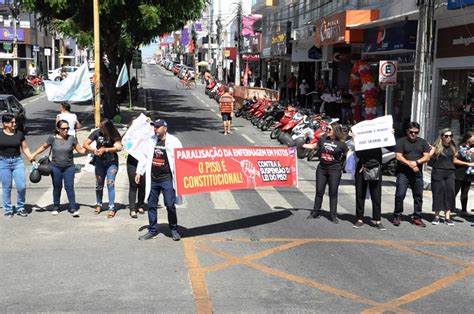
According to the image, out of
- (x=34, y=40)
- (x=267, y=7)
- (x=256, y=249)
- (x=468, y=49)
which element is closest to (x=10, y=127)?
(x=256, y=249)

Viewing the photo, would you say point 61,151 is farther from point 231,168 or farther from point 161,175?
point 231,168

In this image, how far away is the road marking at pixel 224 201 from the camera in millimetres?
10848

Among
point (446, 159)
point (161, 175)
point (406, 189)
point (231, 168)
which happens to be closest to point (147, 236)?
point (161, 175)

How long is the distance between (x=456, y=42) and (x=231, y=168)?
1060 centimetres

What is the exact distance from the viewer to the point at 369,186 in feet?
31.6

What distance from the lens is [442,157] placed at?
9930 millimetres

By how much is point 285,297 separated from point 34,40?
66416 mm

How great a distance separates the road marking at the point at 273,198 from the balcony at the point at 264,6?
3190cm

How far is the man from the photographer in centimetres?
970

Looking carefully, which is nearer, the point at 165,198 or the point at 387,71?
the point at 165,198

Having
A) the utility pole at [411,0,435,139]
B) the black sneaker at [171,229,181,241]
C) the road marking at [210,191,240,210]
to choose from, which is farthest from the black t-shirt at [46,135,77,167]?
the utility pole at [411,0,435,139]

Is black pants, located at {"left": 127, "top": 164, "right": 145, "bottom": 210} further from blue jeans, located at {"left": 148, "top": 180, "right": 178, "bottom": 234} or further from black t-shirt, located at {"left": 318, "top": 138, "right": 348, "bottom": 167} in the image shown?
black t-shirt, located at {"left": 318, "top": 138, "right": 348, "bottom": 167}

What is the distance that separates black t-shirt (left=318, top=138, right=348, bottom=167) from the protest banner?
0.27 metres

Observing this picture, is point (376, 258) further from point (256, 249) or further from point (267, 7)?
point (267, 7)
